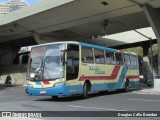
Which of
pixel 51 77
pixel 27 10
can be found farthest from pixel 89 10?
pixel 51 77

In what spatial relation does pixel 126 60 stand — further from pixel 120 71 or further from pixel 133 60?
pixel 133 60

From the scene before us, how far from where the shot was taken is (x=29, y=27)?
45688 millimetres

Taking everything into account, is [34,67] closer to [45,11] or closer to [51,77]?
[51,77]

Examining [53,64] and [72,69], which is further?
[72,69]

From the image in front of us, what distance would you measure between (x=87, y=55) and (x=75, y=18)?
18983mm

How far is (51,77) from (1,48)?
166 ft

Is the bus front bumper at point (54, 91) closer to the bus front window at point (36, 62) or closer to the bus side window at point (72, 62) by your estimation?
the bus side window at point (72, 62)

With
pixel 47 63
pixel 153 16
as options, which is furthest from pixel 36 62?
pixel 153 16

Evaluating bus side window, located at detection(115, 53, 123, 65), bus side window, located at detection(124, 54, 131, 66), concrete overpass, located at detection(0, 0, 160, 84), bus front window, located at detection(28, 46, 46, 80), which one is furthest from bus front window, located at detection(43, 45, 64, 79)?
concrete overpass, located at detection(0, 0, 160, 84)

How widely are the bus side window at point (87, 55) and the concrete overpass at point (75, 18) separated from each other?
463 inches

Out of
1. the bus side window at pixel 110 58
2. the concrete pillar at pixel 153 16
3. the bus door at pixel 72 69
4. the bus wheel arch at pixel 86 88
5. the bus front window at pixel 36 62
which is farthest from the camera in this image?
the concrete pillar at pixel 153 16

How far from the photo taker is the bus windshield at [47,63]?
18.7 metres

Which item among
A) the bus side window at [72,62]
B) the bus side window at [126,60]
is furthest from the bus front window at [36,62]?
the bus side window at [126,60]

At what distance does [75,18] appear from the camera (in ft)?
129
